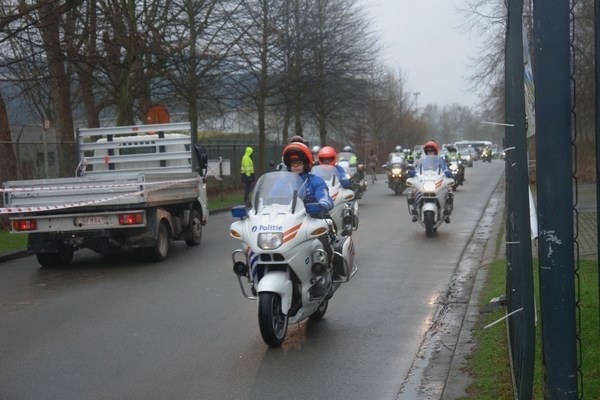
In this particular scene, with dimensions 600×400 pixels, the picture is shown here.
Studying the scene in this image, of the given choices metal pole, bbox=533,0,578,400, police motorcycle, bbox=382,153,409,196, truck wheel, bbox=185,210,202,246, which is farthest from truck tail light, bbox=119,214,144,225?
police motorcycle, bbox=382,153,409,196

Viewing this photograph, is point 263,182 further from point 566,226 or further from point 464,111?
point 464,111

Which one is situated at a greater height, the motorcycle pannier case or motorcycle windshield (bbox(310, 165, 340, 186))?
motorcycle windshield (bbox(310, 165, 340, 186))

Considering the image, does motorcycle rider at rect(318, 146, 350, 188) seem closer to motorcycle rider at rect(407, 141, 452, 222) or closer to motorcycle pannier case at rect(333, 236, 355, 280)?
motorcycle rider at rect(407, 141, 452, 222)

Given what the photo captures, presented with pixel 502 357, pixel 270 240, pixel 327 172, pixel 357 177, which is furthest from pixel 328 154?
pixel 357 177

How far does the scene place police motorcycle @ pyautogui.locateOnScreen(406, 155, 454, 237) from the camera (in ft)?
52.8

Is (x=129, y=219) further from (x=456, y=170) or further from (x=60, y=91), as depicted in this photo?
(x=456, y=170)

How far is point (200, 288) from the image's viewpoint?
10820 millimetres

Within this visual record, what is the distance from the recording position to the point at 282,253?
7.07m

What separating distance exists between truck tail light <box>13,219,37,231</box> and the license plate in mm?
698

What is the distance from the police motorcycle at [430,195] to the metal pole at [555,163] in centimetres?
1267

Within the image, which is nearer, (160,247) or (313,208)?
(313,208)

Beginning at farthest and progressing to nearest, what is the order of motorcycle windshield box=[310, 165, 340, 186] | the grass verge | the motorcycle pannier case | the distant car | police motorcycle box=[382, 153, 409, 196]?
1. the distant car
2. police motorcycle box=[382, 153, 409, 196]
3. motorcycle windshield box=[310, 165, 340, 186]
4. the motorcycle pannier case
5. the grass verge

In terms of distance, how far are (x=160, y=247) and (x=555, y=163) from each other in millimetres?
10691

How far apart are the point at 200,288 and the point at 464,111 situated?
83.2m
